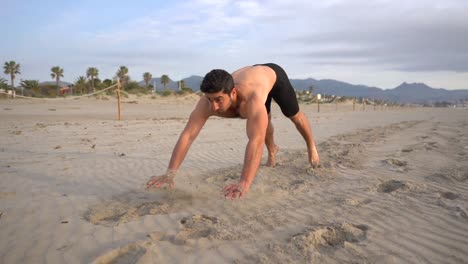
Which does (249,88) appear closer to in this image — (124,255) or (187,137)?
(187,137)

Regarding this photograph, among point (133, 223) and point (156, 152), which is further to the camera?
point (156, 152)

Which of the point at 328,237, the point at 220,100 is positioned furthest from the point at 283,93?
the point at 328,237

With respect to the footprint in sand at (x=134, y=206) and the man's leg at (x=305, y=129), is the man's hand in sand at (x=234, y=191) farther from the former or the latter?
the man's leg at (x=305, y=129)

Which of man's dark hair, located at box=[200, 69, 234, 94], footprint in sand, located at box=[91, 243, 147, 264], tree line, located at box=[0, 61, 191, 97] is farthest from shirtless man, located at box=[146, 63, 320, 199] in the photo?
tree line, located at box=[0, 61, 191, 97]

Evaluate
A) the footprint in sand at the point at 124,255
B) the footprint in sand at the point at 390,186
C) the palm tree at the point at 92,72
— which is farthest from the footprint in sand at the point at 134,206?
the palm tree at the point at 92,72

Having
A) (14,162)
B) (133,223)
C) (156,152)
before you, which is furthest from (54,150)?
(133,223)

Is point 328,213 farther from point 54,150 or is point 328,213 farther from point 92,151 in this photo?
point 54,150

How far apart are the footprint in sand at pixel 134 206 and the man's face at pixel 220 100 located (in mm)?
868

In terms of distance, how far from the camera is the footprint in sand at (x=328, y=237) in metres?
2.35

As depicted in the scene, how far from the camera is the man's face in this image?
3064 millimetres

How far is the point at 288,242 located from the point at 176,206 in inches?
44.4

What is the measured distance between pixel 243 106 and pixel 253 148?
47 cm

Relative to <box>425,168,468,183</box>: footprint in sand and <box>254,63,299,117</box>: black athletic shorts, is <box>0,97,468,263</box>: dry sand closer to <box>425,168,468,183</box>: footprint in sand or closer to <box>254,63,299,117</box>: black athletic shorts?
<box>425,168,468,183</box>: footprint in sand

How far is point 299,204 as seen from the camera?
318cm
